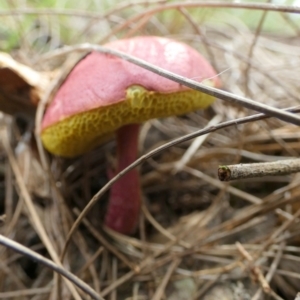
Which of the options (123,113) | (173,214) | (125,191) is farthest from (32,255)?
(173,214)

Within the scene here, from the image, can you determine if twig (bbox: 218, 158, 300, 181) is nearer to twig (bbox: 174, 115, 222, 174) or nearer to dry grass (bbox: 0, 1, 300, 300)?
dry grass (bbox: 0, 1, 300, 300)

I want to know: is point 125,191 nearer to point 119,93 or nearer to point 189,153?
point 189,153

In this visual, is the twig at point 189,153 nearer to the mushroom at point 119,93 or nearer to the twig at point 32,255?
the mushroom at point 119,93

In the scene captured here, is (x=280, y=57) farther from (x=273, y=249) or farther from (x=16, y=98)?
(x=16, y=98)

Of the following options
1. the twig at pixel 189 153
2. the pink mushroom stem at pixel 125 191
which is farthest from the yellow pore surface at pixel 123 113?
the twig at pixel 189 153

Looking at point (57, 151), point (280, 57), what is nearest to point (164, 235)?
point (57, 151)

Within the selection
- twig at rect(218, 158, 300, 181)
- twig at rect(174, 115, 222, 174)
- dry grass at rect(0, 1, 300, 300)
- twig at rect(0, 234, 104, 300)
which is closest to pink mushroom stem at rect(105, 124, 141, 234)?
dry grass at rect(0, 1, 300, 300)
